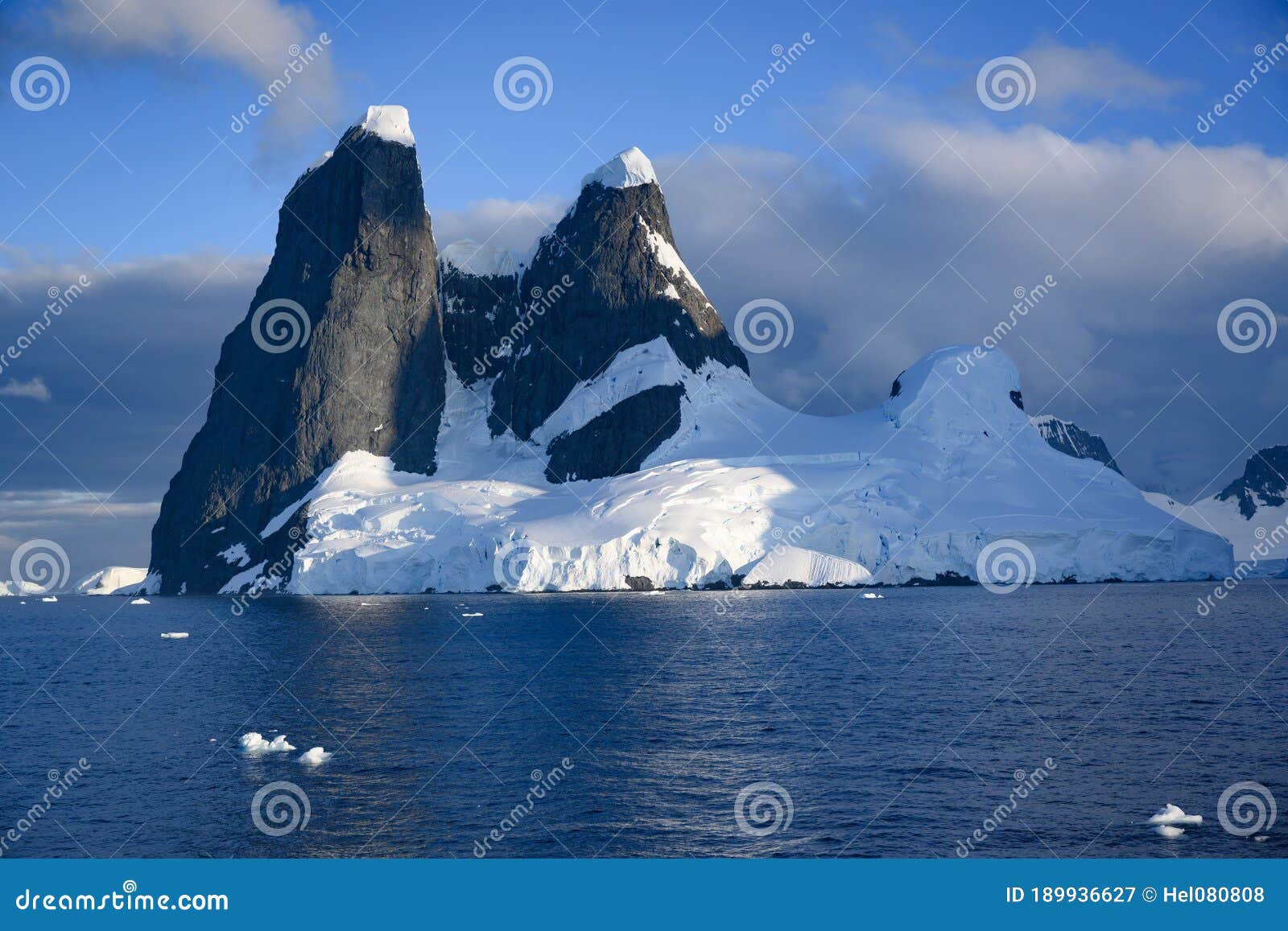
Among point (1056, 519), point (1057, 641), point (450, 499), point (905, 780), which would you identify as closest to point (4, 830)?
point (905, 780)

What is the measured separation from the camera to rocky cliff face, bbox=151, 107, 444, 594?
158500 millimetres

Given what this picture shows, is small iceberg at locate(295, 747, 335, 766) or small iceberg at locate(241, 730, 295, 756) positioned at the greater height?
small iceberg at locate(241, 730, 295, 756)

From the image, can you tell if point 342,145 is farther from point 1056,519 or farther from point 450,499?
point 1056,519

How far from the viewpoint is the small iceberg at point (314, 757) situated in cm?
3622

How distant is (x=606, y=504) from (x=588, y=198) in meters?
68.5

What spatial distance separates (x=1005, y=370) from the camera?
15188 cm
